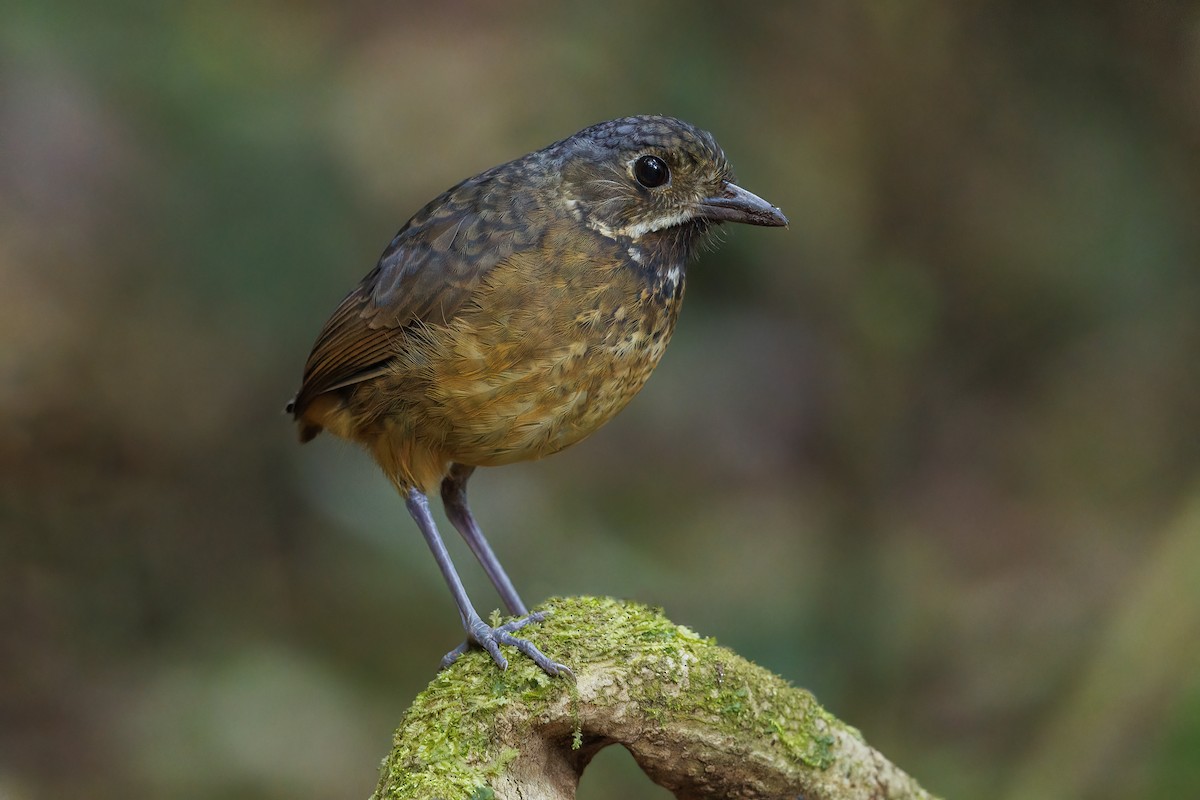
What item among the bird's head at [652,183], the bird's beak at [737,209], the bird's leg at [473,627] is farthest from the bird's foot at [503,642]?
the bird's beak at [737,209]

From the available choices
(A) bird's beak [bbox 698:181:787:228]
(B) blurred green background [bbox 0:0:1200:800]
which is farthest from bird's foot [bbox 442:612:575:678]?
(B) blurred green background [bbox 0:0:1200:800]

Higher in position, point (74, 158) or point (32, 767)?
point (74, 158)

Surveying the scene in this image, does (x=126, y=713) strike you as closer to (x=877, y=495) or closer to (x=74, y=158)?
(x=74, y=158)

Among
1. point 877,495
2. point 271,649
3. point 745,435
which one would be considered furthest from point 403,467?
point 745,435

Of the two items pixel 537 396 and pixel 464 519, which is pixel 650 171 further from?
pixel 464 519

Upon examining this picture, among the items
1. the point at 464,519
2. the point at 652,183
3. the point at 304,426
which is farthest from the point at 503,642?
the point at 304,426

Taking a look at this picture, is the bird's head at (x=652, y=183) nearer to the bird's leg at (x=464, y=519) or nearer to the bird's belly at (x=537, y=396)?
the bird's belly at (x=537, y=396)
